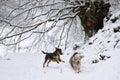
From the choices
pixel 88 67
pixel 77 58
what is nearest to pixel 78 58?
pixel 77 58

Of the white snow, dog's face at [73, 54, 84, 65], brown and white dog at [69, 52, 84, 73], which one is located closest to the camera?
the white snow

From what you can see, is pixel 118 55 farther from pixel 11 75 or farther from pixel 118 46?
pixel 11 75

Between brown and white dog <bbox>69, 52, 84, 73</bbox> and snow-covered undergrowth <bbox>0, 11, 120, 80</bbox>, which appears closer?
snow-covered undergrowth <bbox>0, 11, 120, 80</bbox>

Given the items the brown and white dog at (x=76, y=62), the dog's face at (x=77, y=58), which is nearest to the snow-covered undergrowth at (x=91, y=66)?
the brown and white dog at (x=76, y=62)

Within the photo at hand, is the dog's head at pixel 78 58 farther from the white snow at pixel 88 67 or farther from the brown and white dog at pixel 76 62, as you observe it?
the white snow at pixel 88 67

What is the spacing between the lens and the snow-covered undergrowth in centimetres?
803

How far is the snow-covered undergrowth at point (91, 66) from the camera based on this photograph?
26.3 feet

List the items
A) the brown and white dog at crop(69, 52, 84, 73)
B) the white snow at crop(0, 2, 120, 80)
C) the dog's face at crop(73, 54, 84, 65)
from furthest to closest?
1. the dog's face at crop(73, 54, 84, 65)
2. the brown and white dog at crop(69, 52, 84, 73)
3. the white snow at crop(0, 2, 120, 80)

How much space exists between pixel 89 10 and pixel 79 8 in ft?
2.49

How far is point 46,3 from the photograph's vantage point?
1330 cm

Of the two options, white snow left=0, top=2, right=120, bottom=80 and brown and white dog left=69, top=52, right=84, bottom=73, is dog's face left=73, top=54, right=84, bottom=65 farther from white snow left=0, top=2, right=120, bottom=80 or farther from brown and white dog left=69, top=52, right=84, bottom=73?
white snow left=0, top=2, right=120, bottom=80

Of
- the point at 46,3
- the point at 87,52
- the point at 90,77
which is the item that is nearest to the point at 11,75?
the point at 87,52

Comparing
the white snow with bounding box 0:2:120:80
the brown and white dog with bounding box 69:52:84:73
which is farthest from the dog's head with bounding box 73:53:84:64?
the white snow with bounding box 0:2:120:80

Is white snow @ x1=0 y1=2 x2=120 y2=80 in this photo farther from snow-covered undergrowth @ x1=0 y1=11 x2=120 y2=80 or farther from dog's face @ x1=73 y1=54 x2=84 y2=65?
dog's face @ x1=73 y1=54 x2=84 y2=65
